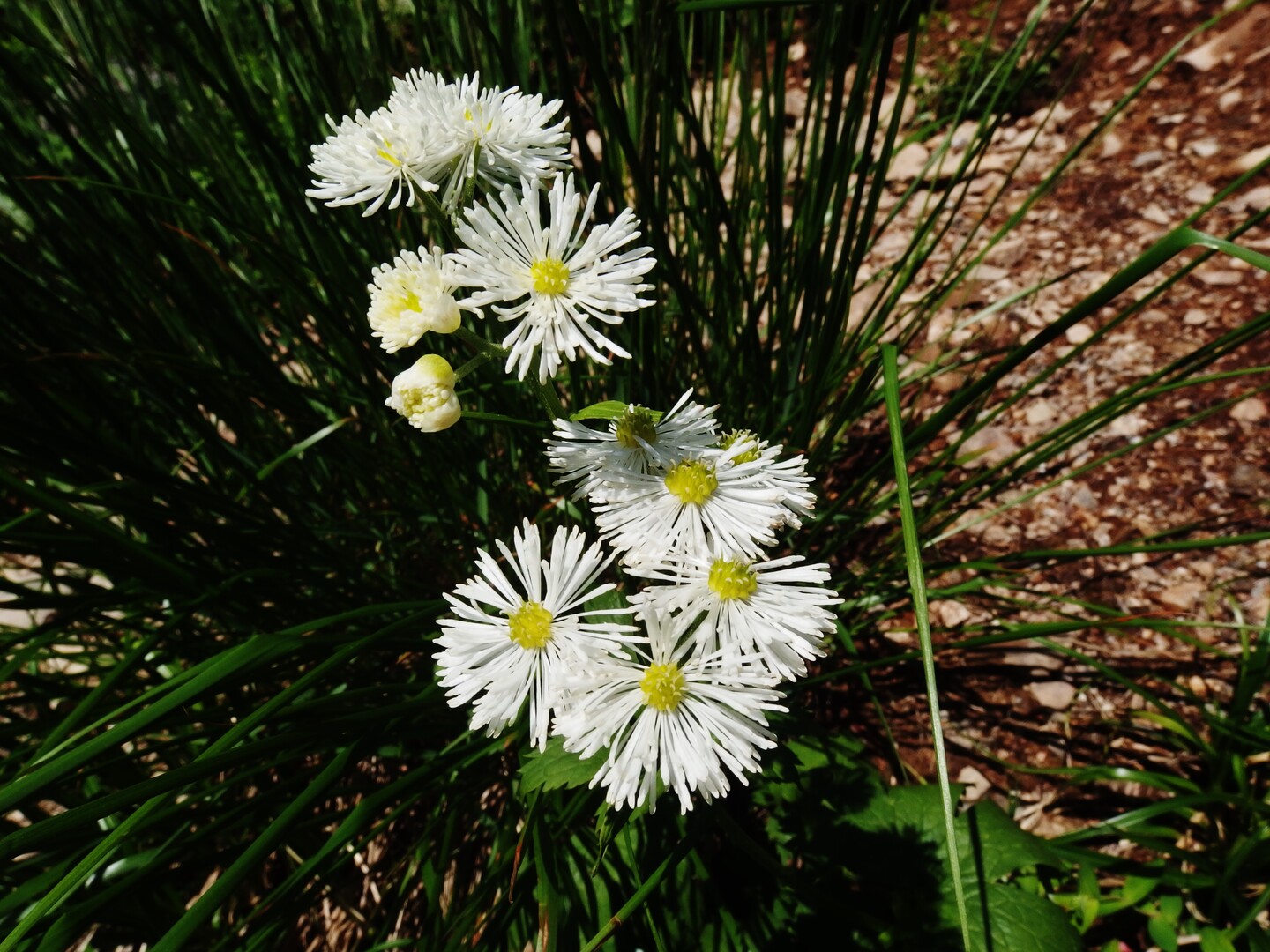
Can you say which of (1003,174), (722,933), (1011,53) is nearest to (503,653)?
(722,933)

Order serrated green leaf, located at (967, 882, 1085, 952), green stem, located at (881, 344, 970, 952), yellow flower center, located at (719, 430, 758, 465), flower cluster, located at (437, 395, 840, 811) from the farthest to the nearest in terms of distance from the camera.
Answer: serrated green leaf, located at (967, 882, 1085, 952)
yellow flower center, located at (719, 430, 758, 465)
flower cluster, located at (437, 395, 840, 811)
green stem, located at (881, 344, 970, 952)

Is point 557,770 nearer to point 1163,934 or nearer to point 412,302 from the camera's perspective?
point 412,302

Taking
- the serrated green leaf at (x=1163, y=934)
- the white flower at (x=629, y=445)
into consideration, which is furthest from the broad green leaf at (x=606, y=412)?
the serrated green leaf at (x=1163, y=934)

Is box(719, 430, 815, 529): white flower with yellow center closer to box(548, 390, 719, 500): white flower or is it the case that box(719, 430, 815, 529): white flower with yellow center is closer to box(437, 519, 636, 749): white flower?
box(548, 390, 719, 500): white flower

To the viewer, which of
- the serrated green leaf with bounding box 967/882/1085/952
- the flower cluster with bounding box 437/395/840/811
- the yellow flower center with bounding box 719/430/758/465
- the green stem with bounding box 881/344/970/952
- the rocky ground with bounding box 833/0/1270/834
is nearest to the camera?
the green stem with bounding box 881/344/970/952

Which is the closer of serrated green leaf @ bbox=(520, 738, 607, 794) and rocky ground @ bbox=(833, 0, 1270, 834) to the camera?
serrated green leaf @ bbox=(520, 738, 607, 794)

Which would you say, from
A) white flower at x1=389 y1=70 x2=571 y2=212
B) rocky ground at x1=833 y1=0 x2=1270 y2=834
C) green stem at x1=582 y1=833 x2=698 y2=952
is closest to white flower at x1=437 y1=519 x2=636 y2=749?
green stem at x1=582 y1=833 x2=698 y2=952

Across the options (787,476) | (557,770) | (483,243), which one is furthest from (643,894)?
(483,243)

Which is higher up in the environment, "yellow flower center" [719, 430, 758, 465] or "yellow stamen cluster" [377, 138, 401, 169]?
"yellow stamen cluster" [377, 138, 401, 169]

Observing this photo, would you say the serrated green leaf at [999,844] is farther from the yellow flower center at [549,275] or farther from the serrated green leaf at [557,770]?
the yellow flower center at [549,275]
